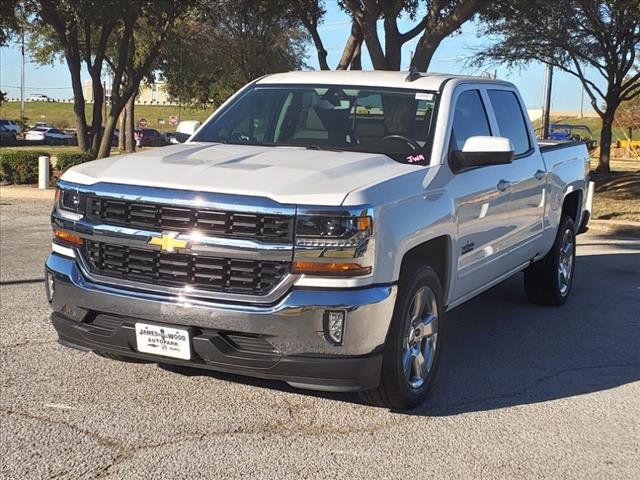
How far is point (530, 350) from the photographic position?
616 centimetres

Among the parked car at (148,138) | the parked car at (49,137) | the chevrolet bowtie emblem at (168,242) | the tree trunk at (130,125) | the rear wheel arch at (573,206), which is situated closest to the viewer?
the chevrolet bowtie emblem at (168,242)

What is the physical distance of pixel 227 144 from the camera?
5.62 m

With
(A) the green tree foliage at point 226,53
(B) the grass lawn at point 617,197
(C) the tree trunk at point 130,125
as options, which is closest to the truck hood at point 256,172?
(B) the grass lawn at point 617,197

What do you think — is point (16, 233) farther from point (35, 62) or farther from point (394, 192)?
point (35, 62)

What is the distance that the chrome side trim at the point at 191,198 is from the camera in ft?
13.1

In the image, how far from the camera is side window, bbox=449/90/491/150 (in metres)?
5.47

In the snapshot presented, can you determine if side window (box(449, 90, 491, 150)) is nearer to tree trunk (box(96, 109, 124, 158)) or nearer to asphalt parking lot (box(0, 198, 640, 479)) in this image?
asphalt parking lot (box(0, 198, 640, 479))

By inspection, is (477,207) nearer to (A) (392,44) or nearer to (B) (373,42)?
(B) (373,42)

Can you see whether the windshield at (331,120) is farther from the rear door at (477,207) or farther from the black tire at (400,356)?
the black tire at (400,356)

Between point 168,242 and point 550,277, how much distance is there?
4449mm

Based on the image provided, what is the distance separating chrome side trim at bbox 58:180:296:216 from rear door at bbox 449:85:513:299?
4.92 feet

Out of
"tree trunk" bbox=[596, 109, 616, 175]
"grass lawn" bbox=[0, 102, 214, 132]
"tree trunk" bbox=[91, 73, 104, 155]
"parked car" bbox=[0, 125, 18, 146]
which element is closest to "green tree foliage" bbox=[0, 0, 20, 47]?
"tree trunk" bbox=[91, 73, 104, 155]

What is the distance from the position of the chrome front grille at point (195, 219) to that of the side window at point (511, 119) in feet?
9.66

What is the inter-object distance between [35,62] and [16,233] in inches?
1278
